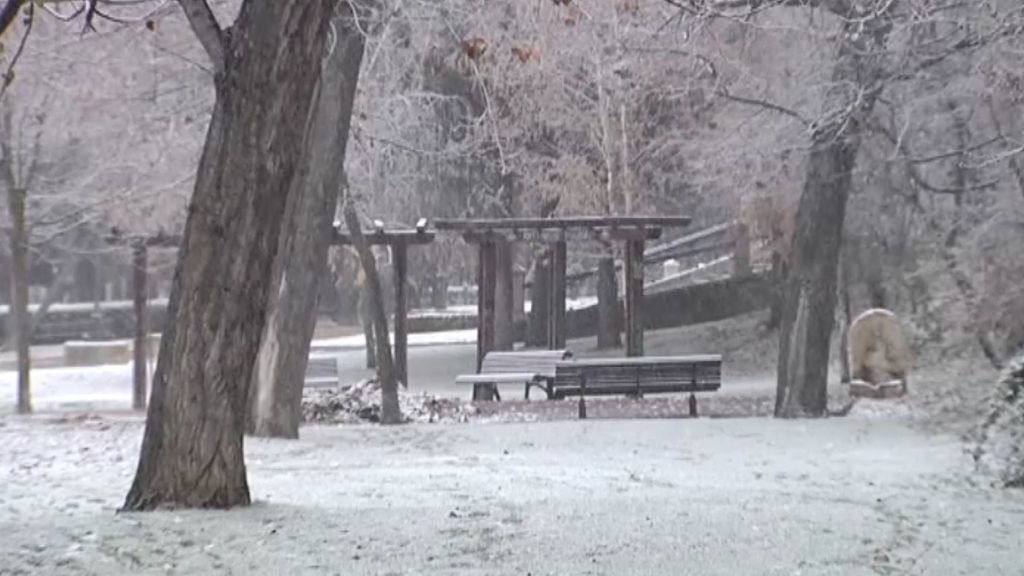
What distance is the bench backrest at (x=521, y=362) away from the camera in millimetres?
24234

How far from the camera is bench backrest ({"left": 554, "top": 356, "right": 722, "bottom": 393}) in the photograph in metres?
21.8

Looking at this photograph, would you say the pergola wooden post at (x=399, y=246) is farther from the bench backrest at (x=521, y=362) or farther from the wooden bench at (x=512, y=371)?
the bench backrest at (x=521, y=362)

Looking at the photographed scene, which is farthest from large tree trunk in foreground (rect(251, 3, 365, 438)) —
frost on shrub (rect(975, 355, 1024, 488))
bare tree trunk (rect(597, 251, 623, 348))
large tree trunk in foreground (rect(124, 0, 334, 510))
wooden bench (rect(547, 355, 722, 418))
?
bare tree trunk (rect(597, 251, 623, 348))

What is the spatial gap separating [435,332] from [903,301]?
69.5 feet

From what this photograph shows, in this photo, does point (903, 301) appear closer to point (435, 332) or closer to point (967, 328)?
point (967, 328)

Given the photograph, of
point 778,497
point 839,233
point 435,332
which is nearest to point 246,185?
point 778,497

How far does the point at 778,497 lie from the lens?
9328 millimetres

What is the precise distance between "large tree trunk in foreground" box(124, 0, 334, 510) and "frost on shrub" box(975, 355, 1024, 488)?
5676 millimetres

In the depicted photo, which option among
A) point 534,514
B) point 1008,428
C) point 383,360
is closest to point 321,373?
point 383,360

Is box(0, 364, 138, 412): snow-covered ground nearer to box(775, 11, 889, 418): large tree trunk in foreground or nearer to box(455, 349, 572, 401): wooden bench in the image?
box(455, 349, 572, 401): wooden bench

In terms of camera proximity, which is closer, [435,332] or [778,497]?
[778,497]

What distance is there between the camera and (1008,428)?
10.3 m

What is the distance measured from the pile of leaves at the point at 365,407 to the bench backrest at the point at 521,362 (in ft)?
2.74

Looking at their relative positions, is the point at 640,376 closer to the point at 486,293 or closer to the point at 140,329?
the point at 486,293
